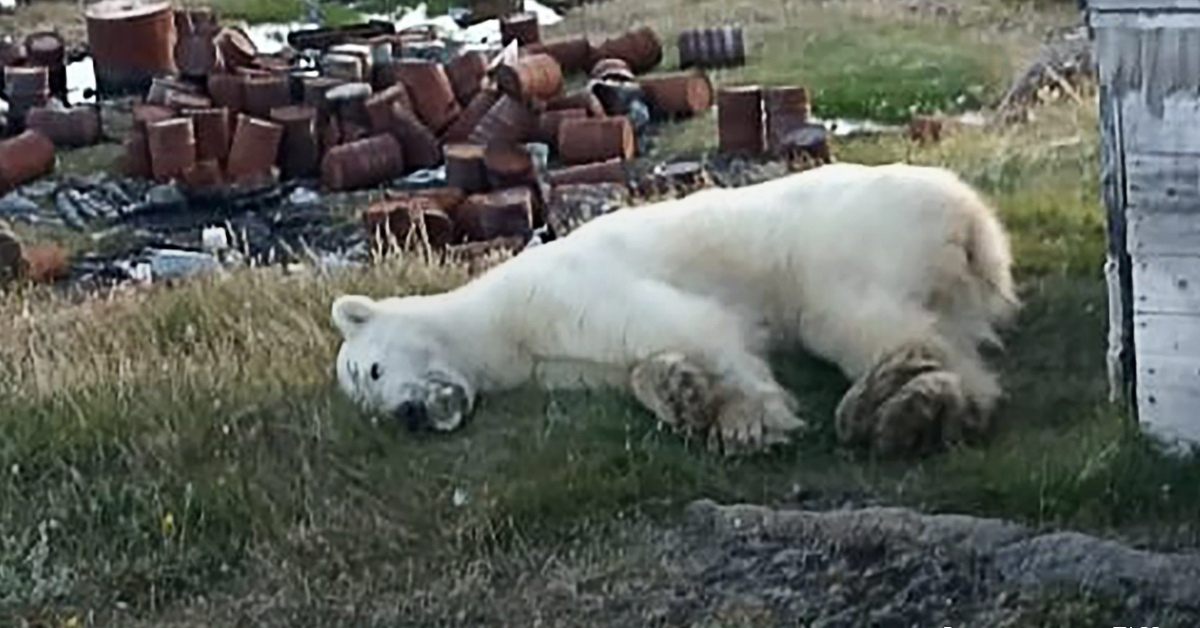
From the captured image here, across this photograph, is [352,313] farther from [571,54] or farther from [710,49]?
[710,49]

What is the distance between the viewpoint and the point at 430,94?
17.6 m

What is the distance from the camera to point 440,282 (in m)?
9.38

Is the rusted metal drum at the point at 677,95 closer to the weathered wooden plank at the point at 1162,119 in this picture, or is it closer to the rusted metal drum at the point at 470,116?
the rusted metal drum at the point at 470,116

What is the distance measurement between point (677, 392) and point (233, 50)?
1304 cm

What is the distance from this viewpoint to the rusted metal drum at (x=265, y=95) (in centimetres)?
1786

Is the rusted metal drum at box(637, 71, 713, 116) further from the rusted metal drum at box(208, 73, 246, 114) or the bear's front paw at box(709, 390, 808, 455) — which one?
the bear's front paw at box(709, 390, 808, 455)

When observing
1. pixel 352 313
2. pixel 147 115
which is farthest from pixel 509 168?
pixel 352 313

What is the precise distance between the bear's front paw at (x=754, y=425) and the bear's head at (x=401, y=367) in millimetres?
931

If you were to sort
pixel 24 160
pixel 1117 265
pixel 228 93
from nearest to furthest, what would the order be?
pixel 1117 265 → pixel 24 160 → pixel 228 93

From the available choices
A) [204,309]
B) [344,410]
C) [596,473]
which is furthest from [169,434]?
[204,309]

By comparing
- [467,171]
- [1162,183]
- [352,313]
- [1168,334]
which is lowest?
[467,171]

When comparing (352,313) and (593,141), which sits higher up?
(352,313)

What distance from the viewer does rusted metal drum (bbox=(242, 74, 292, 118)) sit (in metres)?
17.9

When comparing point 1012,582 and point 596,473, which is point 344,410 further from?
point 1012,582
